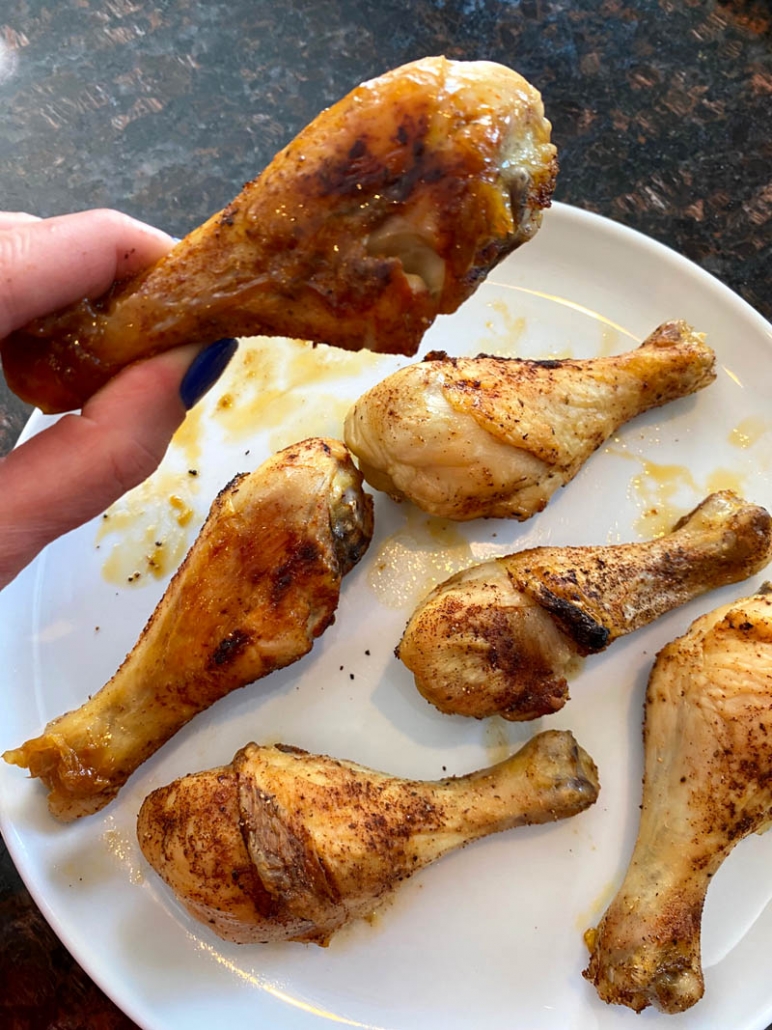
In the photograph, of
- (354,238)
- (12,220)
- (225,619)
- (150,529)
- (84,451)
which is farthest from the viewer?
(150,529)

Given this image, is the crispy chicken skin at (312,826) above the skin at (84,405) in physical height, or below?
below

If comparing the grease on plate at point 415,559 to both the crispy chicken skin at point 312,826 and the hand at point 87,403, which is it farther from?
the hand at point 87,403

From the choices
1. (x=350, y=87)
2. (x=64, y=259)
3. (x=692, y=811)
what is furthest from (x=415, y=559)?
(x=350, y=87)

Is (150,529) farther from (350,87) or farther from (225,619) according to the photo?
(350,87)

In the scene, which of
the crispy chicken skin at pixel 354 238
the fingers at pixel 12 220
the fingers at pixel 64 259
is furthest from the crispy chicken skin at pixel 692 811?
the fingers at pixel 12 220

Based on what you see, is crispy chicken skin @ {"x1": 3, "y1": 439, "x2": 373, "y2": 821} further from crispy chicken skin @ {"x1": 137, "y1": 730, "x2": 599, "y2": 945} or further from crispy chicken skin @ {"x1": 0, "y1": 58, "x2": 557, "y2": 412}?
crispy chicken skin @ {"x1": 0, "y1": 58, "x2": 557, "y2": 412}

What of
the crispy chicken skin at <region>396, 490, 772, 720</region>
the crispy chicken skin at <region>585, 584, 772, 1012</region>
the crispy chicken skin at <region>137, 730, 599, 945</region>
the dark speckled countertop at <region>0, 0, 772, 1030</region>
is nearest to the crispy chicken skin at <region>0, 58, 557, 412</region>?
the crispy chicken skin at <region>396, 490, 772, 720</region>

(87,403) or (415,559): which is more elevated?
(87,403)
